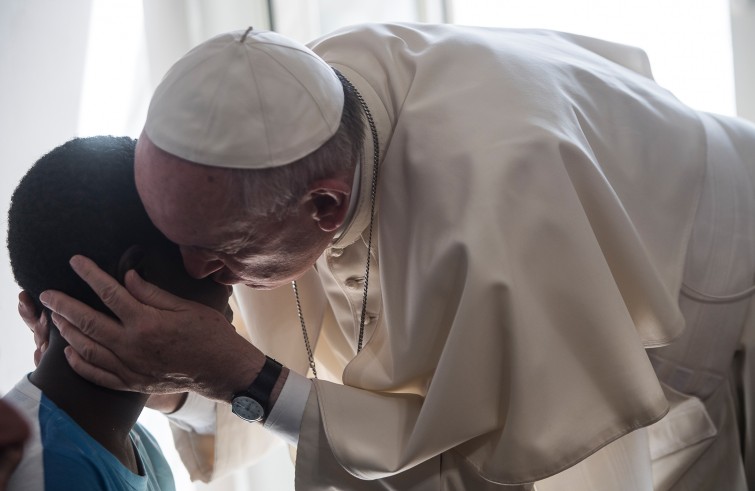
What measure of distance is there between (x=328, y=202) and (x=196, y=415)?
2.65 ft

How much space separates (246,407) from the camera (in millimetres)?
1921

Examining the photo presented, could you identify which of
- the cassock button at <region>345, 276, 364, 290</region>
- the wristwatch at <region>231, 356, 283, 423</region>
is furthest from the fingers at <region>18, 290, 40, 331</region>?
the cassock button at <region>345, 276, 364, 290</region>

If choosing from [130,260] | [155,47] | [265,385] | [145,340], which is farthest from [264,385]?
[155,47]

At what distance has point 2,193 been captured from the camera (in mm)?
3041

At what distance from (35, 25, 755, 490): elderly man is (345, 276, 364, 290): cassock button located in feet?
0.53

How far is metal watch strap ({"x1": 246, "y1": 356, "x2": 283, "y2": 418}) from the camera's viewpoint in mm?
1933

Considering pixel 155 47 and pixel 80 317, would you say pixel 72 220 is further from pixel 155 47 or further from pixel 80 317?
pixel 155 47

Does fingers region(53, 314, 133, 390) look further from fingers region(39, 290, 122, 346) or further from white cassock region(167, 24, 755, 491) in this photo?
white cassock region(167, 24, 755, 491)

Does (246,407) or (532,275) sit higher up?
(532,275)

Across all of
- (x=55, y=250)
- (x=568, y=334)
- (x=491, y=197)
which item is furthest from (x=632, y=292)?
(x=55, y=250)

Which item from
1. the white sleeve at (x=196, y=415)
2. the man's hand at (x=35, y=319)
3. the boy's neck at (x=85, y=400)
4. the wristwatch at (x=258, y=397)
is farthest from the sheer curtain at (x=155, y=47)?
the wristwatch at (x=258, y=397)

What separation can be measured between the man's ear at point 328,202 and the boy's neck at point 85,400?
542mm

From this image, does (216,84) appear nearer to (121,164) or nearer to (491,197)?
(121,164)

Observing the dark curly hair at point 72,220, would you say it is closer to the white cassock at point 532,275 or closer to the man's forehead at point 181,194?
the man's forehead at point 181,194
